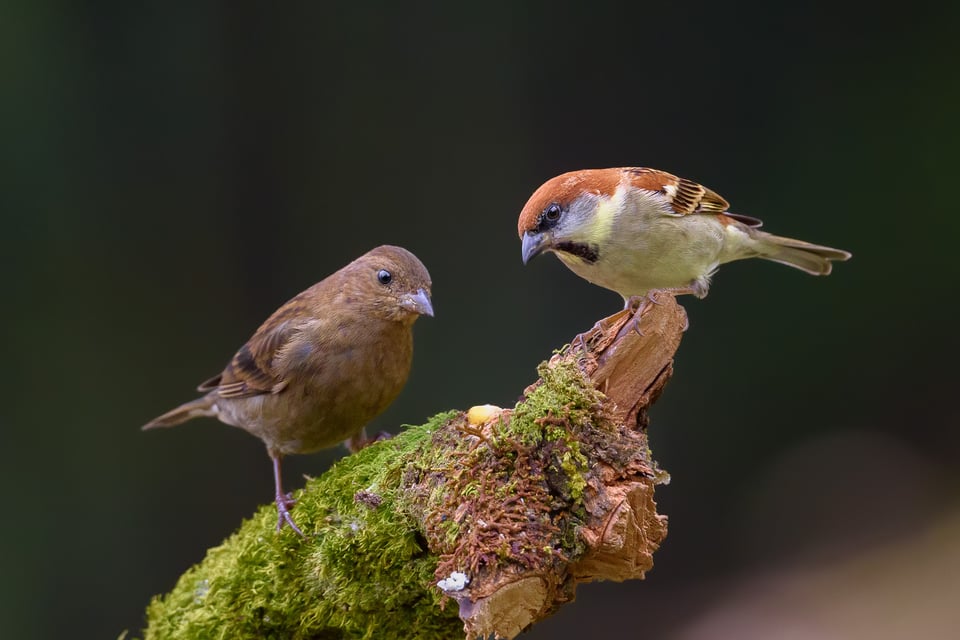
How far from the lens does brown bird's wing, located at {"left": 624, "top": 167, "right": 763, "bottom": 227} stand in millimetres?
3828

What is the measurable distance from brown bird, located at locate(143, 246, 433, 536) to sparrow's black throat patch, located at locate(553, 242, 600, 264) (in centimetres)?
64

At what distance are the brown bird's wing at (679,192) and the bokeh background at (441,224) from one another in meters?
2.26

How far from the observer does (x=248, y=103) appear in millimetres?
6422

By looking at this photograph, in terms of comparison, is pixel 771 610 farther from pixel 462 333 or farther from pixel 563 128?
pixel 563 128

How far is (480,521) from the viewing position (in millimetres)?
2449

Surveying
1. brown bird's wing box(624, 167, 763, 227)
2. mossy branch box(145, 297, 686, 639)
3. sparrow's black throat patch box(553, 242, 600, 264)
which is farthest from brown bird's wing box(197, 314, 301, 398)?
brown bird's wing box(624, 167, 763, 227)

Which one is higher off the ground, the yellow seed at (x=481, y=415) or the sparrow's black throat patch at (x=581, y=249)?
the sparrow's black throat patch at (x=581, y=249)

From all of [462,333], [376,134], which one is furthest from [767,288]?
[376,134]

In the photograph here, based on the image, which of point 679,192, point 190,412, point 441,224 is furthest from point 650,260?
point 441,224

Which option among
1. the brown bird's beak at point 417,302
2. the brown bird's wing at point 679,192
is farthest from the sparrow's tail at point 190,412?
the brown bird's wing at point 679,192

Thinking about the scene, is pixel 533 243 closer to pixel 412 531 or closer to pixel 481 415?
pixel 481 415

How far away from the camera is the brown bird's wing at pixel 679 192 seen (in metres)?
3.83

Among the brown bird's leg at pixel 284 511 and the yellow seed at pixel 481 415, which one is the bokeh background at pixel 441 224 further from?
the yellow seed at pixel 481 415

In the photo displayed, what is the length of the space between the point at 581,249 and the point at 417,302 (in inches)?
29.6
